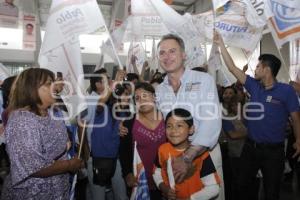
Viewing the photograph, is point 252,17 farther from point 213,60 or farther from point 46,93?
point 46,93

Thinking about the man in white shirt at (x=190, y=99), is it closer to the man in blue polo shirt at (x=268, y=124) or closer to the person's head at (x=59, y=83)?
the person's head at (x=59, y=83)

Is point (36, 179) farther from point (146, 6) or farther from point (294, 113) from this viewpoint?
point (146, 6)

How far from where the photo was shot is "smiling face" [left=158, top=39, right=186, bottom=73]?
7.37ft

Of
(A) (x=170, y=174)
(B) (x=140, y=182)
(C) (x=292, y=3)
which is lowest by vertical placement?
(B) (x=140, y=182)

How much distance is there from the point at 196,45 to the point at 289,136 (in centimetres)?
236

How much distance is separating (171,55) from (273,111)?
1.45m

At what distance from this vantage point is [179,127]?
7.06ft

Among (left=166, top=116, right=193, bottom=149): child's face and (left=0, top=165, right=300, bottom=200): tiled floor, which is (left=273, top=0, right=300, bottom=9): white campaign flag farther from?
(left=0, top=165, right=300, bottom=200): tiled floor

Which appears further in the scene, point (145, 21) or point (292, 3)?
point (145, 21)

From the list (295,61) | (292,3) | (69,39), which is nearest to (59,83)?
(69,39)

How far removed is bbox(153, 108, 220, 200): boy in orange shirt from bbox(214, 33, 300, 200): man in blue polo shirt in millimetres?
1254

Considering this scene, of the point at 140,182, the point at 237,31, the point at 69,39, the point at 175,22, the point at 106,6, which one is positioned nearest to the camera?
the point at 140,182

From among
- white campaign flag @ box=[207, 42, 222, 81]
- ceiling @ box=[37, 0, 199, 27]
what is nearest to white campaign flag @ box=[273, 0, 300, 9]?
white campaign flag @ box=[207, 42, 222, 81]

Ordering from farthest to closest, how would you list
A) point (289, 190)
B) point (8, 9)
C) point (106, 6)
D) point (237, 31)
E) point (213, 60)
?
point (106, 6) → point (8, 9) → point (289, 190) → point (213, 60) → point (237, 31)
